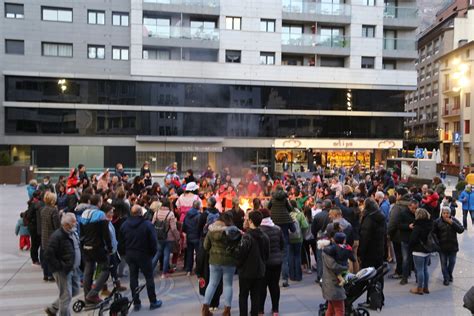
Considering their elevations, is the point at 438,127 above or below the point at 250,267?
above

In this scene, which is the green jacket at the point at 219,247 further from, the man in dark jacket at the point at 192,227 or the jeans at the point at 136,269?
the man in dark jacket at the point at 192,227

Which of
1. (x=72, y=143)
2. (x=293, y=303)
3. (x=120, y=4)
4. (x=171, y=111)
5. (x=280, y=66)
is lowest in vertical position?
(x=293, y=303)

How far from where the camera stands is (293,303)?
830 cm

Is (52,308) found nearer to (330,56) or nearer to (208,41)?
(208,41)

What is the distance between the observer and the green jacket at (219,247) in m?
7.06

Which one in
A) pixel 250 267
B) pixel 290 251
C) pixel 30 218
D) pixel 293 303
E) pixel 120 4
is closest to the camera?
pixel 250 267

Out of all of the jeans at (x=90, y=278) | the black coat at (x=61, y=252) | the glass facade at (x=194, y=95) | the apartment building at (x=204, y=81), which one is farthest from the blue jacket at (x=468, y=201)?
the glass facade at (x=194, y=95)

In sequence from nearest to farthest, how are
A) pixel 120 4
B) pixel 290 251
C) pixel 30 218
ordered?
pixel 290 251 < pixel 30 218 < pixel 120 4

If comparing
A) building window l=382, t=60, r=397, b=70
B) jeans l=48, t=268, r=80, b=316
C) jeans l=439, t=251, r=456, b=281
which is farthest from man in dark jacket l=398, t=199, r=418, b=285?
building window l=382, t=60, r=397, b=70

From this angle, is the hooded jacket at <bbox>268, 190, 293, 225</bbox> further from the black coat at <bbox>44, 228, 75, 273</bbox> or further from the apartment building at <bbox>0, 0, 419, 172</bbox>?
the apartment building at <bbox>0, 0, 419, 172</bbox>

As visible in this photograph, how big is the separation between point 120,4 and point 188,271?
105ft

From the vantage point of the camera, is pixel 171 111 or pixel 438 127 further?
pixel 438 127

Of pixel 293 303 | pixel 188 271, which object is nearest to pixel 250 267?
pixel 293 303

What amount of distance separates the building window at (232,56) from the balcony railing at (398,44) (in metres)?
13.5
